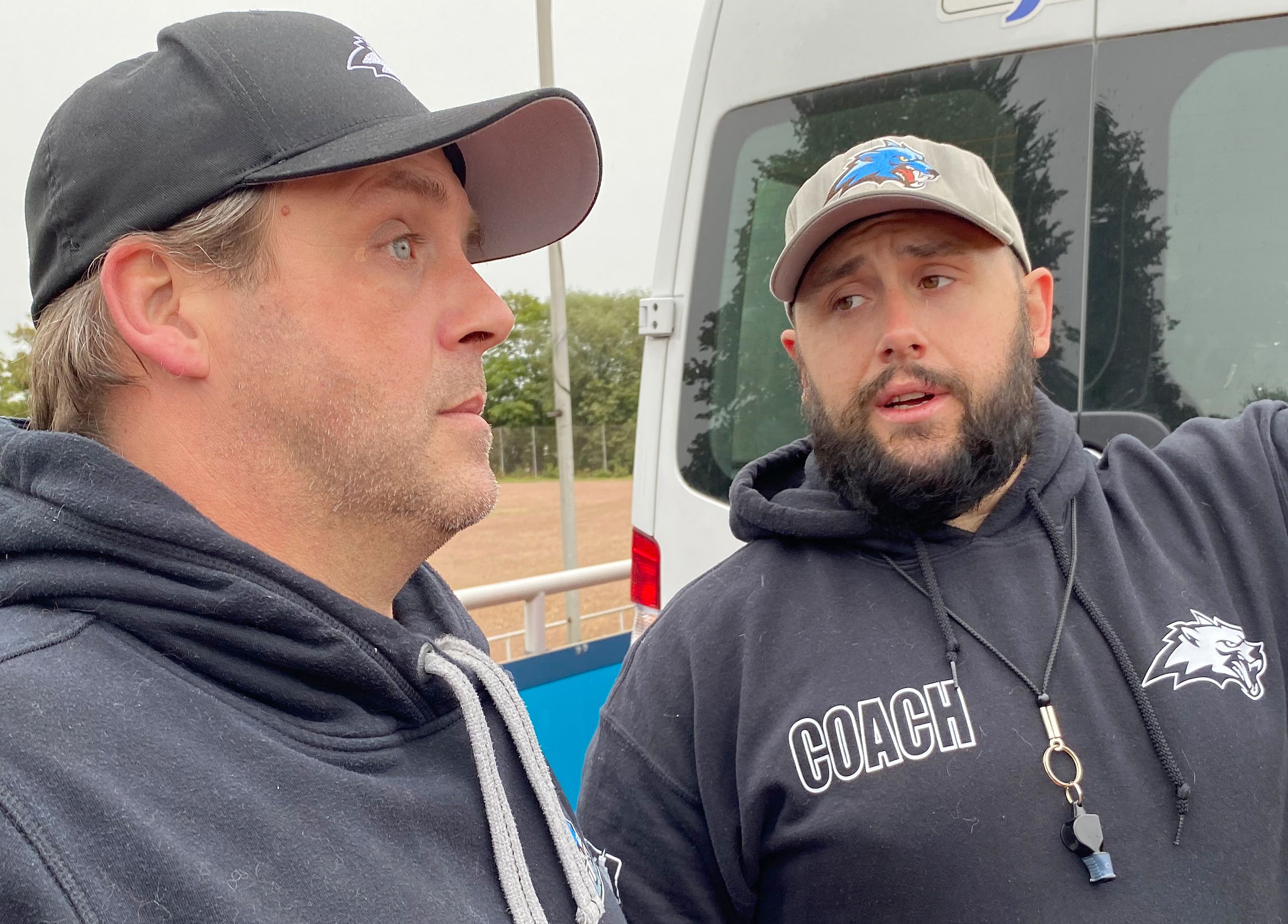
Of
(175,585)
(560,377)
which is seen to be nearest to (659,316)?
(175,585)

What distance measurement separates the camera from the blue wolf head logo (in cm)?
171

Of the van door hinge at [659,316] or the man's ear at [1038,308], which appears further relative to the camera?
the van door hinge at [659,316]

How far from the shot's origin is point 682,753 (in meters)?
1.63

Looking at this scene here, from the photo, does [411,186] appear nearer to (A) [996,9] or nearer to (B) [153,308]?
(B) [153,308]

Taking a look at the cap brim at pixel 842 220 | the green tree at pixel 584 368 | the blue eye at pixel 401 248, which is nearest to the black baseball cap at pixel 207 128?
the blue eye at pixel 401 248

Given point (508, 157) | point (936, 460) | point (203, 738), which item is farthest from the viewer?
point (936, 460)

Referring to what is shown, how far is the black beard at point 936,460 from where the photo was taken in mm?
1688

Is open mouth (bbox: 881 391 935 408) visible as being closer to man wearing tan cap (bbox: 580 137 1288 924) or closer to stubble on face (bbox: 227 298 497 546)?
man wearing tan cap (bbox: 580 137 1288 924)

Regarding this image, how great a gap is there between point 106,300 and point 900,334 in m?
1.19

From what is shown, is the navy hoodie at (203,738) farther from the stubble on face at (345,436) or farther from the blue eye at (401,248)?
the blue eye at (401,248)

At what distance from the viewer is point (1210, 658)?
5.05 ft

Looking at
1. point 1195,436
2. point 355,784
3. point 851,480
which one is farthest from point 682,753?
point 1195,436

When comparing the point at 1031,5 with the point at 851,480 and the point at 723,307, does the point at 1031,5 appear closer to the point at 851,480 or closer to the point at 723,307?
the point at 723,307

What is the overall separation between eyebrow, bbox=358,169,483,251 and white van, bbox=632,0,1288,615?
149 centimetres
